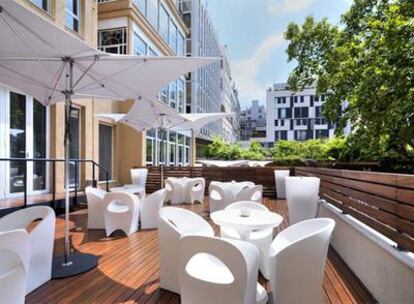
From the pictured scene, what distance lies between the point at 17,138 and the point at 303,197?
6140 mm

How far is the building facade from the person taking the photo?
91375mm

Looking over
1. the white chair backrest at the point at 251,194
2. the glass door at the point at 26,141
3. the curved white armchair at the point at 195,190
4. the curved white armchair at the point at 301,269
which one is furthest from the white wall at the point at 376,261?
the glass door at the point at 26,141

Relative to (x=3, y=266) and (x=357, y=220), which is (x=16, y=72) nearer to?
(x=3, y=266)

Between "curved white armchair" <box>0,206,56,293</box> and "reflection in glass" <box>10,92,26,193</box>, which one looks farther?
"reflection in glass" <box>10,92,26,193</box>

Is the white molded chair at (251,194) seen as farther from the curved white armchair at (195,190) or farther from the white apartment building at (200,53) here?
the white apartment building at (200,53)

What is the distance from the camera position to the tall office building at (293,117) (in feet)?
179

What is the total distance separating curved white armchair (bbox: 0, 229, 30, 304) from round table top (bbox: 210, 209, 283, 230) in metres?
1.71

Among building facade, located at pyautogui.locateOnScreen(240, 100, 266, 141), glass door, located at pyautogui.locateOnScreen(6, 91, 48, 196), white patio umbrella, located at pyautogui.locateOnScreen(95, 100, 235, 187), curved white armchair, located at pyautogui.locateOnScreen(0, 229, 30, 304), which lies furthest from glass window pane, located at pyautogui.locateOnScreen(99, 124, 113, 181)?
building facade, located at pyautogui.locateOnScreen(240, 100, 266, 141)

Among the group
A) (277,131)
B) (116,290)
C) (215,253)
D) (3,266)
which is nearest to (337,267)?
(215,253)

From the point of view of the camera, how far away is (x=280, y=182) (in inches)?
366

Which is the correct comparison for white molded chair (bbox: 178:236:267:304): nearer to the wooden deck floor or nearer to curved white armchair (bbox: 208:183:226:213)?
the wooden deck floor

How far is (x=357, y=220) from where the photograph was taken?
142 inches

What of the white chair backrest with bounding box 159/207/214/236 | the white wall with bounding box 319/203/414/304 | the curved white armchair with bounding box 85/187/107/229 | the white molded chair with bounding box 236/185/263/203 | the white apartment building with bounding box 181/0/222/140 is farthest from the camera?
the white apartment building with bounding box 181/0/222/140

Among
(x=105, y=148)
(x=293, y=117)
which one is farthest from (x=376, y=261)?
(x=293, y=117)
